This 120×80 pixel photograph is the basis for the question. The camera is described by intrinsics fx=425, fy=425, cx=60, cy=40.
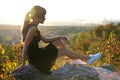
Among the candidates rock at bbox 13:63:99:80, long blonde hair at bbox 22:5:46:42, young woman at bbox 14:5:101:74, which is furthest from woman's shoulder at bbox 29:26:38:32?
rock at bbox 13:63:99:80

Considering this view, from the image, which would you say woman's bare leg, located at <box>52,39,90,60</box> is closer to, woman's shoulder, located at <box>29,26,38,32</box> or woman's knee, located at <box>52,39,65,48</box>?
woman's knee, located at <box>52,39,65,48</box>

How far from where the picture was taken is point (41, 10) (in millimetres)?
9188

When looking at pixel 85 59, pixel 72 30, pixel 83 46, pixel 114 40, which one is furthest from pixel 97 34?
pixel 72 30

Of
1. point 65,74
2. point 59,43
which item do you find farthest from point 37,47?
point 65,74

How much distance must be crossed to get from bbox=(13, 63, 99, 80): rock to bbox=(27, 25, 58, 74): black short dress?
0.40 feet

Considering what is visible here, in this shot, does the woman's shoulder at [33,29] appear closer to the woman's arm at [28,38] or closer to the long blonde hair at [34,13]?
the woman's arm at [28,38]

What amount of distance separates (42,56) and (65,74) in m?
0.66

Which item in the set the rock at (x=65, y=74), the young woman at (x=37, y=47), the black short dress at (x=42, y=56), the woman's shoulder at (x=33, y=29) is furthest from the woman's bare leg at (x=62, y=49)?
the woman's shoulder at (x=33, y=29)

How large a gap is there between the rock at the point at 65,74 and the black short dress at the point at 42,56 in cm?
12

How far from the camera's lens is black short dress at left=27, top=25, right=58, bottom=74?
30.2 ft

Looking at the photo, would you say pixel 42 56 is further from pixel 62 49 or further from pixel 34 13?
pixel 34 13

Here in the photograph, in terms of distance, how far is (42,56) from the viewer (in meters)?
9.33

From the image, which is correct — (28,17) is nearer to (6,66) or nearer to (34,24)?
(34,24)

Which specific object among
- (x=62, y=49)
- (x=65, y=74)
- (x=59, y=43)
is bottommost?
(x=65, y=74)
